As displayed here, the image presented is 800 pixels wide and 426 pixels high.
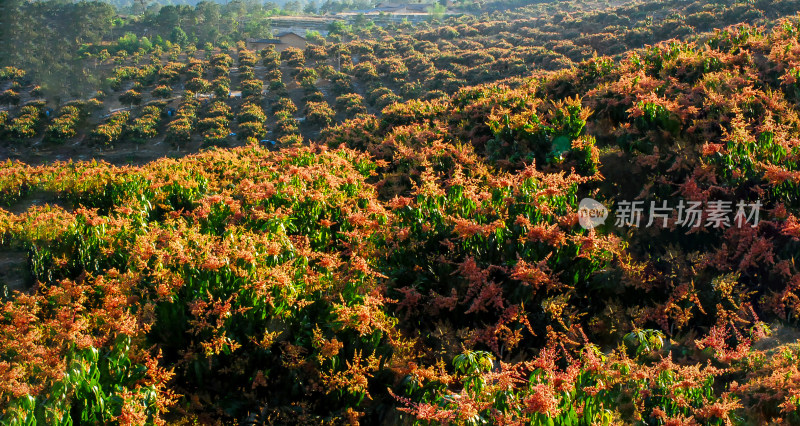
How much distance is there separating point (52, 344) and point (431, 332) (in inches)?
144

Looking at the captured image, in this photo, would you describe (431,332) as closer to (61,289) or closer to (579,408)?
(579,408)

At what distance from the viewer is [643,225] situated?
270 inches

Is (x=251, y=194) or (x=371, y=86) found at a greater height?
(x=251, y=194)

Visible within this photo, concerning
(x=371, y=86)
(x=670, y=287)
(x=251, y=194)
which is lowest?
(x=371, y=86)

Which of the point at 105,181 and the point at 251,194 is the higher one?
the point at 251,194

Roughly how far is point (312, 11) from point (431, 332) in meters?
140

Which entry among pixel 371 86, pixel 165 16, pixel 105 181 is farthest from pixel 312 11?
pixel 105 181

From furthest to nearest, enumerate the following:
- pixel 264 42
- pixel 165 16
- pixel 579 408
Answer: pixel 165 16
pixel 264 42
pixel 579 408

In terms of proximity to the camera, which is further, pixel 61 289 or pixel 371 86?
pixel 371 86

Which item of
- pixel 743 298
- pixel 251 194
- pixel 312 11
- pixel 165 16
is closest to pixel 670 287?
pixel 743 298

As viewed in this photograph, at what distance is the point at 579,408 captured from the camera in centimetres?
383

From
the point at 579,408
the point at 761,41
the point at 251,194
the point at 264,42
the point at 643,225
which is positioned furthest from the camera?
the point at 264,42

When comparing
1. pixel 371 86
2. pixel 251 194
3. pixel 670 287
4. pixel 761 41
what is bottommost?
pixel 371 86

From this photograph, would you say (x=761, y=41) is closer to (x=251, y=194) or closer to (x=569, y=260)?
(x=569, y=260)
